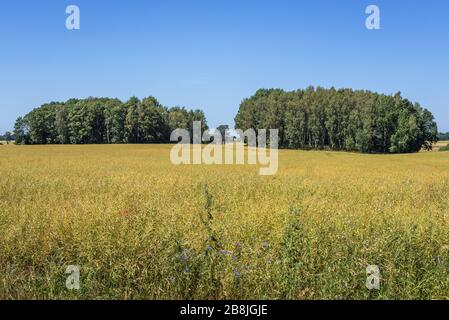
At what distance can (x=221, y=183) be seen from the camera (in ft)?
57.9

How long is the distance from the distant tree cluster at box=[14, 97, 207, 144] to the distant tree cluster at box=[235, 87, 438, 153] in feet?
102

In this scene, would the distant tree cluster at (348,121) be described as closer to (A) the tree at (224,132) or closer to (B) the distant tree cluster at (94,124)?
(A) the tree at (224,132)

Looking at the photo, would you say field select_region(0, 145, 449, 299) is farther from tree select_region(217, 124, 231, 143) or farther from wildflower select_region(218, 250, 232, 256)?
tree select_region(217, 124, 231, 143)

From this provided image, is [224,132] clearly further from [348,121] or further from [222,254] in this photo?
[222,254]

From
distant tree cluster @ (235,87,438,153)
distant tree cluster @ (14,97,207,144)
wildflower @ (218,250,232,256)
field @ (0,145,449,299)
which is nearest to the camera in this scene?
field @ (0,145,449,299)

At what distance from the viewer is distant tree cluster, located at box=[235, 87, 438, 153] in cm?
9125

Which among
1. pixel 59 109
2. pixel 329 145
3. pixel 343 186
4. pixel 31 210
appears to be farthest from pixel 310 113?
pixel 31 210

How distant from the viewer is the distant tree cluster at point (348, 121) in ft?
299

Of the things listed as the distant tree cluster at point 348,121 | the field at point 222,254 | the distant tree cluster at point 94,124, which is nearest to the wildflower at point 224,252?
the field at point 222,254

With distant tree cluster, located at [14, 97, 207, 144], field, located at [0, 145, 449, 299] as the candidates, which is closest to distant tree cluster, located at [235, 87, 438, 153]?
distant tree cluster, located at [14, 97, 207, 144]

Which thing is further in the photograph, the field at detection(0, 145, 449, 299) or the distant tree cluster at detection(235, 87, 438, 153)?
the distant tree cluster at detection(235, 87, 438, 153)

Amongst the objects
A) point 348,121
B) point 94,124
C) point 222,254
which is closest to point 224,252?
point 222,254

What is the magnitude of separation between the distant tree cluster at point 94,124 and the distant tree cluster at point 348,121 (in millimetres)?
31159
